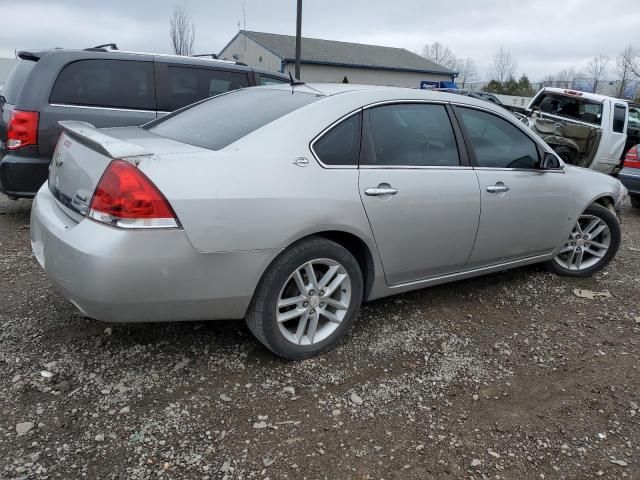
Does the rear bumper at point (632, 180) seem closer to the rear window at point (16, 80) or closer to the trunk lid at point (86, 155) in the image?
the trunk lid at point (86, 155)

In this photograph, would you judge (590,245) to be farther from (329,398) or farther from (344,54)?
(344,54)

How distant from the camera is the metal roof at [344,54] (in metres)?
33.8

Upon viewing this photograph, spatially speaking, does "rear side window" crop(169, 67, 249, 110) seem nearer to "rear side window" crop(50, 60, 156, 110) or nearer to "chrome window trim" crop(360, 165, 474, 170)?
"rear side window" crop(50, 60, 156, 110)

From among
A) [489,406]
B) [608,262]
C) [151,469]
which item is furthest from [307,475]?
[608,262]

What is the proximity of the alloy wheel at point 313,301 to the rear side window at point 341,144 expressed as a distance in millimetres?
563

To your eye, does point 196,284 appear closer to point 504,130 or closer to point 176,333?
point 176,333

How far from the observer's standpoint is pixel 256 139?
2.74m

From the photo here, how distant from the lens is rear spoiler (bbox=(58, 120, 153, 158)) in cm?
248

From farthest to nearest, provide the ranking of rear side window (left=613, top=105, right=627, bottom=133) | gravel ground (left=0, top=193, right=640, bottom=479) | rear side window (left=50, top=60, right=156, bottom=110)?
rear side window (left=613, top=105, right=627, bottom=133), rear side window (left=50, top=60, right=156, bottom=110), gravel ground (left=0, top=193, right=640, bottom=479)

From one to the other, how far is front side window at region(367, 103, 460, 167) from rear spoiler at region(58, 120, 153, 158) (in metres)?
1.28

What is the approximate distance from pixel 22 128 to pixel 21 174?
0.42 metres

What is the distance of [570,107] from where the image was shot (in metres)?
A: 10.4

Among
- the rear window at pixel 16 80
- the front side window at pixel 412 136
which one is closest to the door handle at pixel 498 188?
the front side window at pixel 412 136

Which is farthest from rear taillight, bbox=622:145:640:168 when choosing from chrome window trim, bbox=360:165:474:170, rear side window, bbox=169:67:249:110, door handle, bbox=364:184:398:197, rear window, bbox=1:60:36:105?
rear window, bbox=1:60:36:105
